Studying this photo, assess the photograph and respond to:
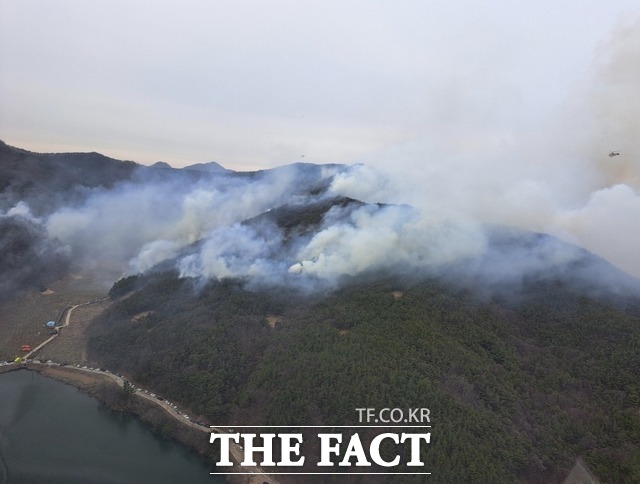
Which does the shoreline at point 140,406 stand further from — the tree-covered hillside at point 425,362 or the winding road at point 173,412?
the tree-covered hillside at point 425,362

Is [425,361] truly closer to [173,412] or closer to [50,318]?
[173,412]

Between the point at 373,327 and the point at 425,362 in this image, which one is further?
the point at 373,327

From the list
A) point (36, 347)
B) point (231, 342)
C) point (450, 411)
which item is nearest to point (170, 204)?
point (36, 347)

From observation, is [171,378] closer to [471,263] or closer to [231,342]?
[231,342]

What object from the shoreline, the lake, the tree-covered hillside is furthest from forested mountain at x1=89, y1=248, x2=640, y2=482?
the lake

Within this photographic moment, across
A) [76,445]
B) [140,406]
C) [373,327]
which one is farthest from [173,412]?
[373,327]
